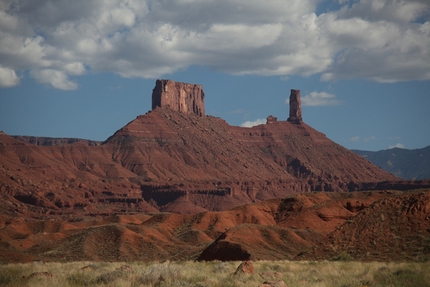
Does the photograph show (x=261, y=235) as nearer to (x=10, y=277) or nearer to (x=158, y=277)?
(x=158, y=277)

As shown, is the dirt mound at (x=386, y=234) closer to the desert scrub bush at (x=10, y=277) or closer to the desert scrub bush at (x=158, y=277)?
the desert scrub bush at (x=158, y=277)

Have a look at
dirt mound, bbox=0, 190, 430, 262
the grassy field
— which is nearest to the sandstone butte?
dirt mound, bbox=0, 190, 430, 262

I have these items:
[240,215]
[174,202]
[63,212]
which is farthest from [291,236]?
[174,202]

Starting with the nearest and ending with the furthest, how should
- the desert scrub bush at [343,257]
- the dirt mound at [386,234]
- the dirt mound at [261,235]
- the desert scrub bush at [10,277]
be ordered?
the desert scrub bush at [10,277], the desert scrub bush at [343,257], the dirt mound at [386,234], the dirt mound at [261,235]

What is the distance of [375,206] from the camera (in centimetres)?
4662

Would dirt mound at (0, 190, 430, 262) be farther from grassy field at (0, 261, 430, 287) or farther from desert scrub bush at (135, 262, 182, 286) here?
desert scrub bush at (135, 262, 182, 286)

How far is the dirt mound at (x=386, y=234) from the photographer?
39.7 m

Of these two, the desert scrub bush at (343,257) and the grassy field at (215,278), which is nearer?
the grassy field at (215,278)

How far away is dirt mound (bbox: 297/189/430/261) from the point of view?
39656 mm

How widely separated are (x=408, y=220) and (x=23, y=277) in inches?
1008

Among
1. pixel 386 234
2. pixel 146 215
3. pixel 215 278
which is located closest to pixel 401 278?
pixel 215 278

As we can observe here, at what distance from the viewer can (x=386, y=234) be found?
4216cm

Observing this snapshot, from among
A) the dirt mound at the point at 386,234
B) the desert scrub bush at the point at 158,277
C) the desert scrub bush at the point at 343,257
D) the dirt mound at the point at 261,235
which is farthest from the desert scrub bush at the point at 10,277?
the dirt mound at the point at 261,235

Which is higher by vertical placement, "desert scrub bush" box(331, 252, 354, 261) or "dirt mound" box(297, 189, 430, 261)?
"dirt mound" box(297, 189, 430, 261)
